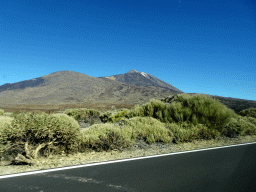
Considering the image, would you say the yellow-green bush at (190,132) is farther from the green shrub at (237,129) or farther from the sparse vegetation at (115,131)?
the green shrub at (237,129)

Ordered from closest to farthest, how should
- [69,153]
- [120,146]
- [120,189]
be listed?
1. [120,189]
2. [69,153]
3. [120,146]

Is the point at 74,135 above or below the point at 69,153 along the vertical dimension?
above

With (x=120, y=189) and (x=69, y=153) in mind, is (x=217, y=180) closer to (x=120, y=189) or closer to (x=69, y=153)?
(x=120, y=189)

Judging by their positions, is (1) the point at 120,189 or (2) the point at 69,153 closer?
(1) the point at 120,189

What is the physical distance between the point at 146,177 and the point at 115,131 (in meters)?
3.62

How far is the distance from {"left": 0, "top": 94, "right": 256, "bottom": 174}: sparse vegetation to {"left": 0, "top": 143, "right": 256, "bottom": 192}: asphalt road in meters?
1.40

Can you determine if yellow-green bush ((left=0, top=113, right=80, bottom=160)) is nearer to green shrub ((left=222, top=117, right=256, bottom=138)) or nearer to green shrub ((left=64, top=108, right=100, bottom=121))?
green shrub ((left=222, top=117, right=256, bottom=138))

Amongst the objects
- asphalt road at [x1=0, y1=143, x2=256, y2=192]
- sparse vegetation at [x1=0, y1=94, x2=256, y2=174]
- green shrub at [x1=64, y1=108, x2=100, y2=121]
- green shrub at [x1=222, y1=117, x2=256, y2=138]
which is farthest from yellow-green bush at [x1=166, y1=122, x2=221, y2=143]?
green shrub at [x1=64, y1=108, x2=100, y2=121]

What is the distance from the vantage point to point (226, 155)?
20.6ft

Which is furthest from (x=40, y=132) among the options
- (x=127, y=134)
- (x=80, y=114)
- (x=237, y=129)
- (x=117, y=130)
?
(x=80, y=114)

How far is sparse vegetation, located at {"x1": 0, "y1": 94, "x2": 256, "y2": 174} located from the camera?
220 inches

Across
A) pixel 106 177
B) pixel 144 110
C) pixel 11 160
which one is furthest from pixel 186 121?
pixel 11 160

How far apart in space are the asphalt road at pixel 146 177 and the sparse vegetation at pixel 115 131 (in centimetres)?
140

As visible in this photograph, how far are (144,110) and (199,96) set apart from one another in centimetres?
344
